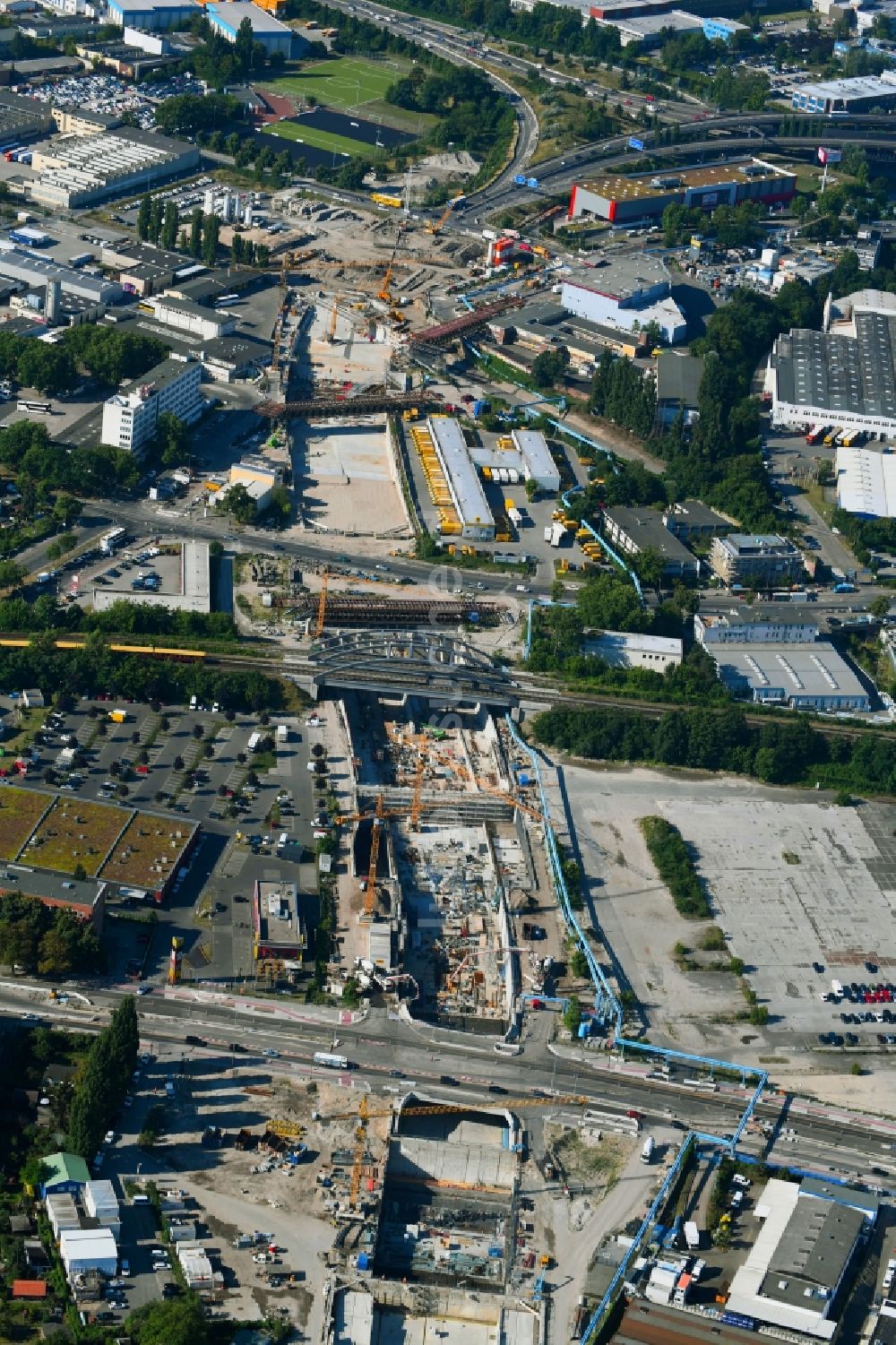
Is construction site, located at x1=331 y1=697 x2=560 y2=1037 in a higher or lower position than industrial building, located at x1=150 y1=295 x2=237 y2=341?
lower

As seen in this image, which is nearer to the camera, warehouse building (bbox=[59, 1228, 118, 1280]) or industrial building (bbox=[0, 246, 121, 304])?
warehouse building (bbox=[59, 1228, 118, 1280])

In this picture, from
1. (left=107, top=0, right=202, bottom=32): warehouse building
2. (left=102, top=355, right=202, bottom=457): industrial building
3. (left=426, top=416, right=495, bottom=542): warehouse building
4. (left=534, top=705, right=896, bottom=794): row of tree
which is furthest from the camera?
(left=107, top=0, right=202, bottom=32): warehouse building

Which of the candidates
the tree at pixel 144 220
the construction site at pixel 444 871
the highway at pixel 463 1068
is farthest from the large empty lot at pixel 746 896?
the tree at pixel 144 220

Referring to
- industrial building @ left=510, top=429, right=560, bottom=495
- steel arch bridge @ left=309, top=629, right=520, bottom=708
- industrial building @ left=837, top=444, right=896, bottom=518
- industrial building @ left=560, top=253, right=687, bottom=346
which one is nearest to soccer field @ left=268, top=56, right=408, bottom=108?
industrial building @ left=560, top=253, right=687, bottom=346

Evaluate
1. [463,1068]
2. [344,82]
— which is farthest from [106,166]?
[463,1068]

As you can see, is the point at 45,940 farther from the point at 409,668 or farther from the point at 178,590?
the point at 178,590

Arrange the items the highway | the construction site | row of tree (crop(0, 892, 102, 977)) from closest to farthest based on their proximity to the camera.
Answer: the highway, row of tree (crop(0, 892, 102, 977)), the construction site

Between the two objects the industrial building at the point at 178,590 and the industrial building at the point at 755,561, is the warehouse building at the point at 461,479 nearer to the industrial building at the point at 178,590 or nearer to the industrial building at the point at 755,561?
the industrial building at the point at 755,561

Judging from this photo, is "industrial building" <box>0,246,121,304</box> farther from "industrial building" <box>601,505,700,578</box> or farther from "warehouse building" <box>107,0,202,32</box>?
"warehouse building" <box>107,0,202,32</box>
